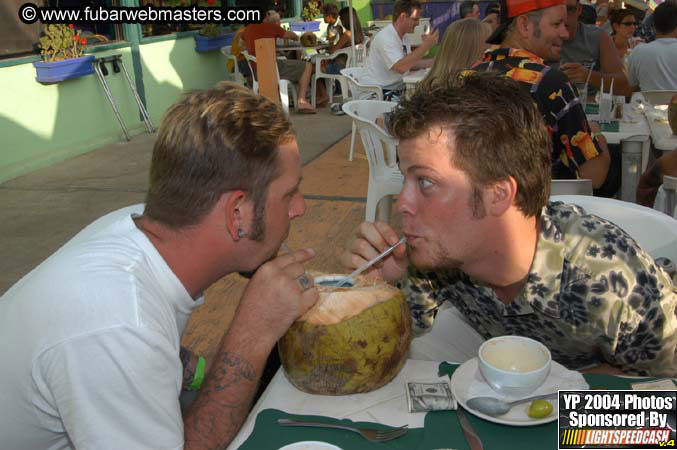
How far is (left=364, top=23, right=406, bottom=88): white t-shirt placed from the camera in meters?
6.20

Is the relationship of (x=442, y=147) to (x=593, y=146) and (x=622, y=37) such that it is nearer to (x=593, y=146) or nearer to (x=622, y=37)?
(x=593, y=146)

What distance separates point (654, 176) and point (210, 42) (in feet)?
22.3

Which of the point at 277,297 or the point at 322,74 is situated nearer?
the point at 277,297

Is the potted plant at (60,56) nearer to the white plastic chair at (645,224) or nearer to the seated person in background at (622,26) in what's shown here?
the white plastic chair at (645,224)

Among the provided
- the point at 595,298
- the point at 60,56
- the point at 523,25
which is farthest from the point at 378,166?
the point at 60,56

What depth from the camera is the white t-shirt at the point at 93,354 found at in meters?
1.01

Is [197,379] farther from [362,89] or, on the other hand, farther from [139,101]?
[139,101]

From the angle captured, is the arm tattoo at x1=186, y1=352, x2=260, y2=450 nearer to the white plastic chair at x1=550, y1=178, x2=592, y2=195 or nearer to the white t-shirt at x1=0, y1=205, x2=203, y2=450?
the white t-shirt at x1=0, y1=205, x2=203, y2=450

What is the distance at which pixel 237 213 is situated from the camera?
1.28 meters

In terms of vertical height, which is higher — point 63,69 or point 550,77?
point 550,77

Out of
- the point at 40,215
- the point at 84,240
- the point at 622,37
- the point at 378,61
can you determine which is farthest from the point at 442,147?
the point at 622,37

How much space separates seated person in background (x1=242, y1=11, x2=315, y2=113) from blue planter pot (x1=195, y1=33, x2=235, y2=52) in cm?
60

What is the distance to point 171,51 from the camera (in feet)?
26.3

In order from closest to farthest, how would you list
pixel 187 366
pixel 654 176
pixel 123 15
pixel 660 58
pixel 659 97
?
pixel 187 366, pixel 654 176, pixel 659 97, pixel 660 58, pixel 123 15
